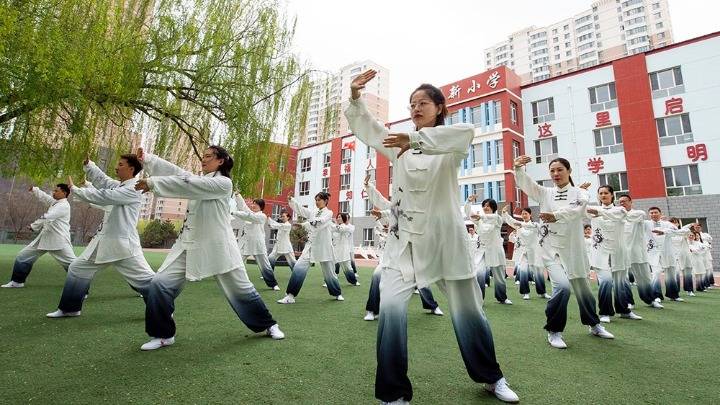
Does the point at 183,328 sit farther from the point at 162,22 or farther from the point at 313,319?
the point at 162,22

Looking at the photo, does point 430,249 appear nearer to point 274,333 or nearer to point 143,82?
point 274,333

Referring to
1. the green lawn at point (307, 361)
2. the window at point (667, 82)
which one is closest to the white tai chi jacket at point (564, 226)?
the green lawn at point (307, 361)

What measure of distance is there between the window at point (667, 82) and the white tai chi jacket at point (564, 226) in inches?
798

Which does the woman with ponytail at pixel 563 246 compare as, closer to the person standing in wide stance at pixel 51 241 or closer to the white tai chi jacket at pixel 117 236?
the white tai chi jacket at pixel 117 236

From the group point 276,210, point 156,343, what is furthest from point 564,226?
point 276,210

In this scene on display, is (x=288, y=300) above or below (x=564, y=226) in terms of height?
below

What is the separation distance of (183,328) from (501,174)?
21.8 meters

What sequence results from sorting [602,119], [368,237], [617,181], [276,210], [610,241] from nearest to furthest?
[610,241] → [617,181] → [602,119] → [368,237] → [276,210]

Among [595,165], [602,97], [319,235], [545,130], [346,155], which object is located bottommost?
[319,235]

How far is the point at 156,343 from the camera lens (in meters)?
3.28

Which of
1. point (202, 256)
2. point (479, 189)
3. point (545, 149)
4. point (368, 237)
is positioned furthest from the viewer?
point (368, 237)

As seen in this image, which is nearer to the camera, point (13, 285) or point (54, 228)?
point (13, 285)

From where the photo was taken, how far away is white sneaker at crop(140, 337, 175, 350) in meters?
3.21

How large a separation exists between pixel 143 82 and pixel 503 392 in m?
8.04
